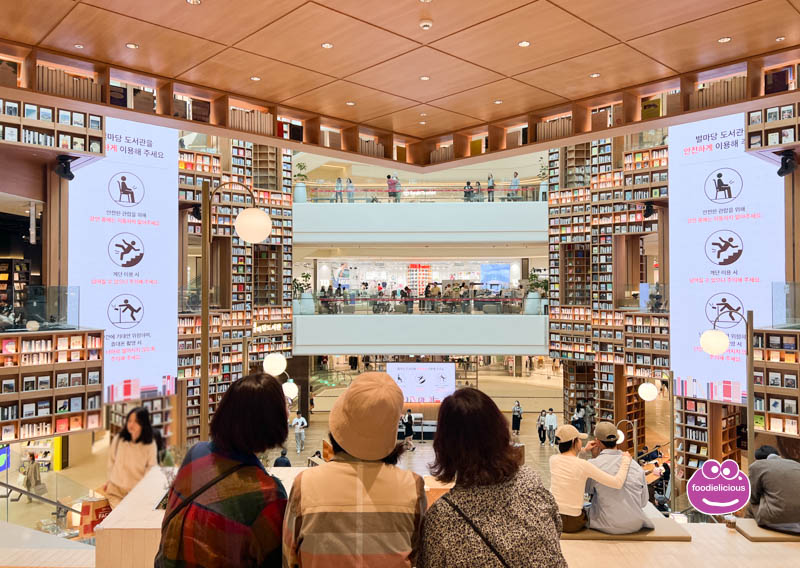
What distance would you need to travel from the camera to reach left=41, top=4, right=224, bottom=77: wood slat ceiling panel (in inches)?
133

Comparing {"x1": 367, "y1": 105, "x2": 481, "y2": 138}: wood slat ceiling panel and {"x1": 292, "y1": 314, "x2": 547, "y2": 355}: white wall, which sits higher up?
{"x1": 367, "y1": 105, "x2": 481, "y2": 138}: wood slat ceiling panel

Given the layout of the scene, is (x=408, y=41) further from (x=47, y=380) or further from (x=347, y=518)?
(x=47, y=380)

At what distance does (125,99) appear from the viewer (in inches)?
164

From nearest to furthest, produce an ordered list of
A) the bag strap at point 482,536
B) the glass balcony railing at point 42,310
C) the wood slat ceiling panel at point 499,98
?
the bag strap at point 482,536 < the wood slat ceiling panel at point 499,98 < the glass balcony railing at point 42,310

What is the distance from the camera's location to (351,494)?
1.51 m

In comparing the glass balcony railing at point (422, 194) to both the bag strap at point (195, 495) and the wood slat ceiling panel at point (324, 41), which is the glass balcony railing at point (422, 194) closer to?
the wood slat ceiling panel at point (324, 41)

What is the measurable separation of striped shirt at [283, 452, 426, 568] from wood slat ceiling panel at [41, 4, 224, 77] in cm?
294

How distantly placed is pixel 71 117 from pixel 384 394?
10.0 m

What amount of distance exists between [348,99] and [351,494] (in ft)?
12.4

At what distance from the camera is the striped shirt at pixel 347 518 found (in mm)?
1499

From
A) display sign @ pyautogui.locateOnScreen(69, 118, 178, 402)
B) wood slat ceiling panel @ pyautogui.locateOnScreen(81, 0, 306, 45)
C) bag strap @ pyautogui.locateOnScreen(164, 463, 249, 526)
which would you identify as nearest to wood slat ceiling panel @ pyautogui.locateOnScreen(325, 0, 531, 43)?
wood slat ceiling panel @ pyautogui.locateOnScreen(81, 0, 306, 45)

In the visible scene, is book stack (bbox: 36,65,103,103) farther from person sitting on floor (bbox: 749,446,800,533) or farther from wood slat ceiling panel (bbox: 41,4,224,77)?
person sitting on floor (bbox: 749,446,800,533)

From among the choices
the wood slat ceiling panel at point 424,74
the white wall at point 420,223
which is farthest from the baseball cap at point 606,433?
the white wall at point 420,223

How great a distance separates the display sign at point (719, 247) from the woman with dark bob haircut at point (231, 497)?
984 centimetres
